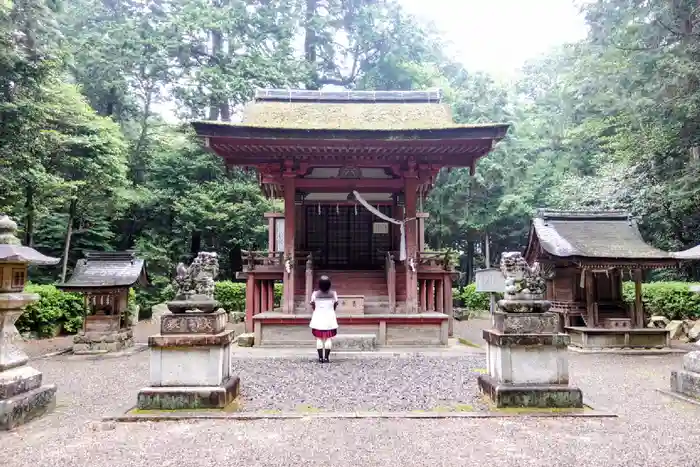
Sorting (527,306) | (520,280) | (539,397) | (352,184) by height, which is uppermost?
(352,184)

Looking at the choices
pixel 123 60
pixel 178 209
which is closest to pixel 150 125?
pixel 123 60

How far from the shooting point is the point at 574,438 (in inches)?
173

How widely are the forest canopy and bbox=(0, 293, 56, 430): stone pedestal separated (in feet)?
26.1

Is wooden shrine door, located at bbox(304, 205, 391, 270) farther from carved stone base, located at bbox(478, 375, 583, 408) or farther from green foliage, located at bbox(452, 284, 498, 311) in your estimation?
green foliage, located at bbox(452, 284, 498, 311)

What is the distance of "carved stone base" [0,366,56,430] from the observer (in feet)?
15.5

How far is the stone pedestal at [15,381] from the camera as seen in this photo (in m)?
4.79

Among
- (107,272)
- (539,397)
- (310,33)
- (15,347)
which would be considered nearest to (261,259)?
(107,272)

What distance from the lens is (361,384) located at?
6742mm

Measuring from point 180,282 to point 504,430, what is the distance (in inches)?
158

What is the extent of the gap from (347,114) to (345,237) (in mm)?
3639

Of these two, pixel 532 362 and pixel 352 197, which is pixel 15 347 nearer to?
pixel 532 362

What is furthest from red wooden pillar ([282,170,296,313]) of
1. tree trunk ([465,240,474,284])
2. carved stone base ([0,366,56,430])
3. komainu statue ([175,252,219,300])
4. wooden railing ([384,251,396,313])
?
tree trunk ([465,240,474,284])

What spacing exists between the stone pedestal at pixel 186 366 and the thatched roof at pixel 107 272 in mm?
6539

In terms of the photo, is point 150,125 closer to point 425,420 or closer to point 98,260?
point 98,260
